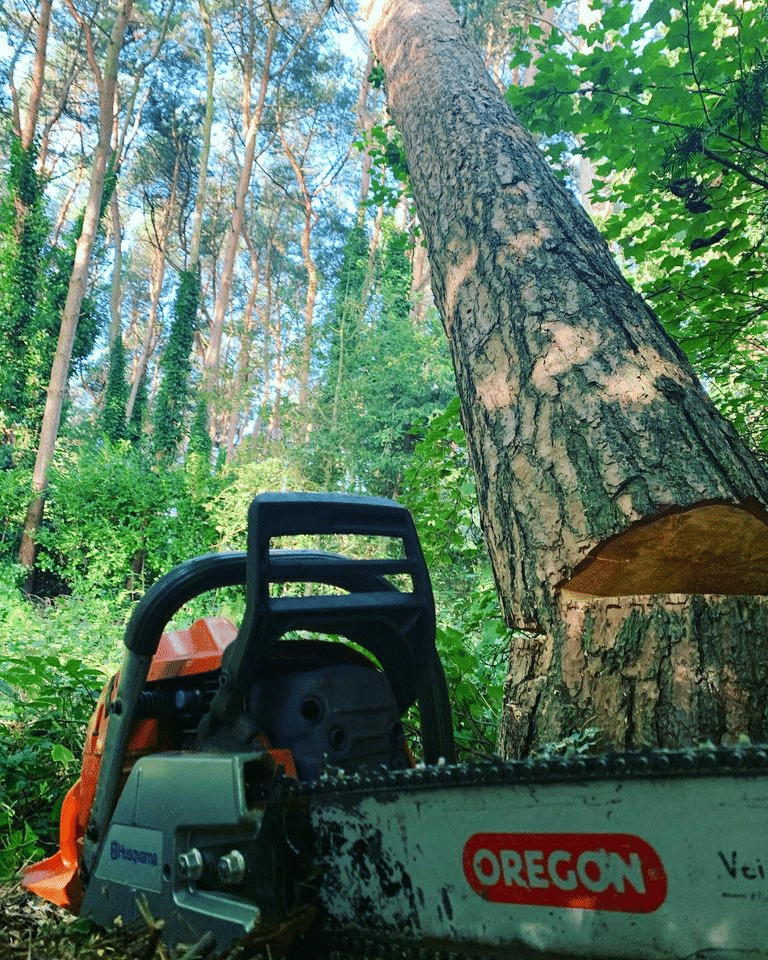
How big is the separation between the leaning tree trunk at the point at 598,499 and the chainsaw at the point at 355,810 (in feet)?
1.04

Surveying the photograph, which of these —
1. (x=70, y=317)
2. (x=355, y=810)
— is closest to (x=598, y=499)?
(x=355, y=810)

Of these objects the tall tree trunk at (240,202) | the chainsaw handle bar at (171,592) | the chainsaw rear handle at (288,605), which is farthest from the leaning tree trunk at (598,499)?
the tall tree trunk at (240,202)

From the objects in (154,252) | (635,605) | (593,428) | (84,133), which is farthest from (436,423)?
(154,252)

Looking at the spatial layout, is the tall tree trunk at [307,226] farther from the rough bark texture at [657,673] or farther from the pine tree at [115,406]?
the rough bark texture at [657,673]

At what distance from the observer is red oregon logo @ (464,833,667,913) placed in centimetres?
103

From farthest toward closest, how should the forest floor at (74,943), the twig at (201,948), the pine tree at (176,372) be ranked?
the pine tree at (176,372) < the forest floor at (74,943) < the twig at (201,948)

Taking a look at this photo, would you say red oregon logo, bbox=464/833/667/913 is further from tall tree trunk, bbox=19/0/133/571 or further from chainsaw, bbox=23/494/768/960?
tall tree trunk, bbox=19/0/133/571

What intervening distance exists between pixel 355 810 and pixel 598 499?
2.84 ft

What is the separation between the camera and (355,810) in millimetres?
1310

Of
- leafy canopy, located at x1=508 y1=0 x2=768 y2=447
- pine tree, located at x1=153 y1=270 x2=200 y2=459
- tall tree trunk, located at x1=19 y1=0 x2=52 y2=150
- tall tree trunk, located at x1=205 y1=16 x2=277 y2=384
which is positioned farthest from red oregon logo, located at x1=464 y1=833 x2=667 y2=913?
tall tree trunk, located at x1=205 y1=16 x2=277 y2=384

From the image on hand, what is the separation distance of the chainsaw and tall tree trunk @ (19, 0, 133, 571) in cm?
1489

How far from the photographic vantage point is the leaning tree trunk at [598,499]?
5.13 feet

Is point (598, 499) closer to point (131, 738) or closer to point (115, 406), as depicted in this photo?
point (131, 738)

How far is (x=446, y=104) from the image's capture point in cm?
340
